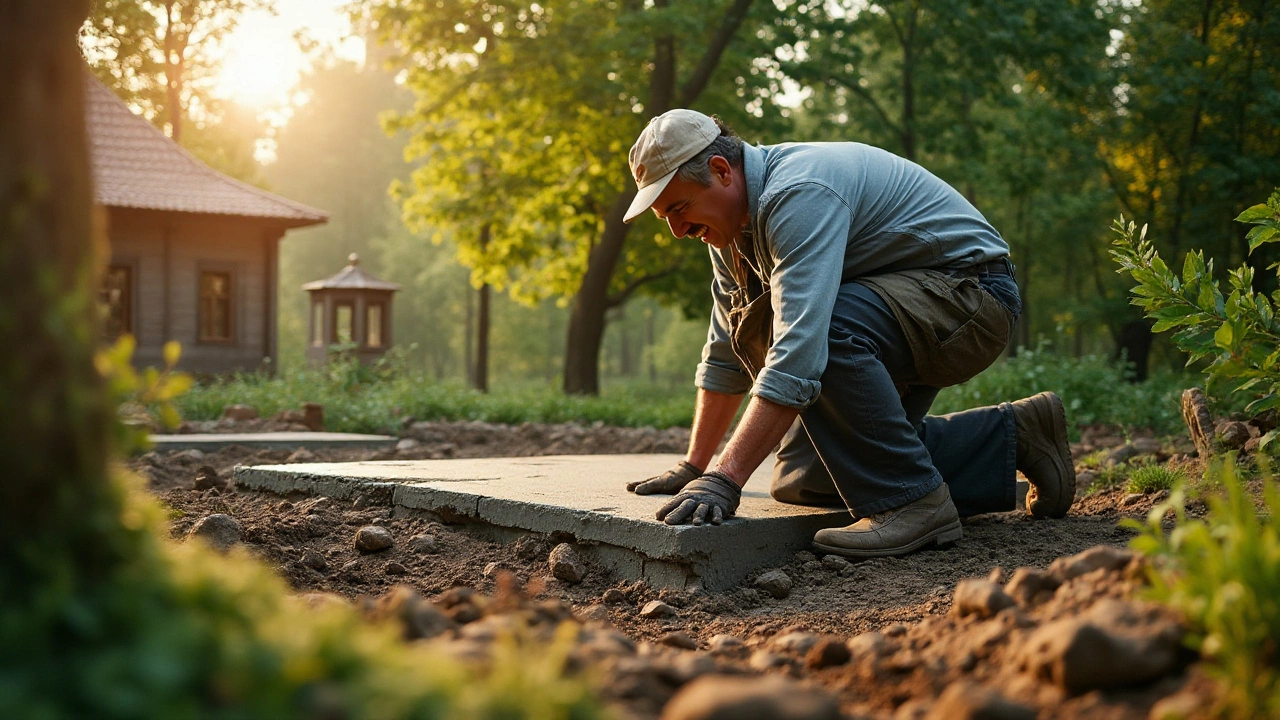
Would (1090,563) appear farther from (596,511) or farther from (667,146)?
(667,146)

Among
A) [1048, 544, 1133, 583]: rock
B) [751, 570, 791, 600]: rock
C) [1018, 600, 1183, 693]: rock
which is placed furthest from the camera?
[751, 570, 791, 600]: rock

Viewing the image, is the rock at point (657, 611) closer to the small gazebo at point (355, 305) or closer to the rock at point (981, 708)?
the rock at point (981, 708)

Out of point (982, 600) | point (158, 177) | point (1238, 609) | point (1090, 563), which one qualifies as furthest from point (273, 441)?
point (158, 177)

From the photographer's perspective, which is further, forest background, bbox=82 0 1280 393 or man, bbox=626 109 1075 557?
forest background, bbox=82 0 1280 393

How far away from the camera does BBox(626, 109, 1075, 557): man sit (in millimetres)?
3006

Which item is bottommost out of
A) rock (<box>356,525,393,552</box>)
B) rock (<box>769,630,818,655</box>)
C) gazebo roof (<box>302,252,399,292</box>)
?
rock (<box>356,525,393,552</box>)

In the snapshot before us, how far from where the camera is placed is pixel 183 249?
17.9 m

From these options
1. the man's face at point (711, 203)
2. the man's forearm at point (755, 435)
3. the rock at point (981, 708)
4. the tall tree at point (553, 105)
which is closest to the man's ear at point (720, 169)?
the man's face at point (711, 203)

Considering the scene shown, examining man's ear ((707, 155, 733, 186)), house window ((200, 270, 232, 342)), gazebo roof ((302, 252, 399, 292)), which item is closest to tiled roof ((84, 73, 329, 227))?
house window ((200, 270, 232, 342))

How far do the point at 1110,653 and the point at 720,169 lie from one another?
211 cm

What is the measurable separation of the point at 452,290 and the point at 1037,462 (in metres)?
42.1

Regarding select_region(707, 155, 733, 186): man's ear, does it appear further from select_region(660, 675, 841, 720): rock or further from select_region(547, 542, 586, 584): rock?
select_region(660, 675, 841, 720): rock

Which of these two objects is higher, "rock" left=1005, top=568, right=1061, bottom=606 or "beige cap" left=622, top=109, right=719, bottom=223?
"beige cap" left=622, top=109, right=719, bottom=223

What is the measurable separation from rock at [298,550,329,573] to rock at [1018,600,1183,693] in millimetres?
2148
